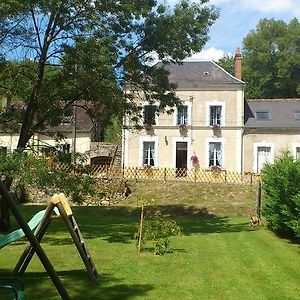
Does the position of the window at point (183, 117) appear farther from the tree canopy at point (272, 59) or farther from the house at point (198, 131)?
the tree canopy at point (272, 59)

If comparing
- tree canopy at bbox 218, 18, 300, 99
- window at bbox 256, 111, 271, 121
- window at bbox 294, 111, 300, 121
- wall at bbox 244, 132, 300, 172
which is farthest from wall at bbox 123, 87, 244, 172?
tree canopy at bbox 218, 18, 300, 99

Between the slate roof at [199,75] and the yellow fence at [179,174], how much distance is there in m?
5.61

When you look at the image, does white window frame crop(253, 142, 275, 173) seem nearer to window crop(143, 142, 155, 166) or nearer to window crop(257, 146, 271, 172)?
window crop(257, 146, 271, 172)

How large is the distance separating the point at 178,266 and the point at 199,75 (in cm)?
2439

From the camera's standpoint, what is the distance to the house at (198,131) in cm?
3112

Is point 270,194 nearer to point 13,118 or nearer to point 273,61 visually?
point 13,118

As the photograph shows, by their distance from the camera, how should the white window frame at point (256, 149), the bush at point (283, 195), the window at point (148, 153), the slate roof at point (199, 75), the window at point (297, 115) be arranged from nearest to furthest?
the bush at point (283, 195) → the white window frame at point (256, 149) → the slate roof at point (199, 75) → the window at point (148, 153) → the window at point (297, 115)

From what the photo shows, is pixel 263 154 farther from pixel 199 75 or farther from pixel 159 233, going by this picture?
pixel 159 233

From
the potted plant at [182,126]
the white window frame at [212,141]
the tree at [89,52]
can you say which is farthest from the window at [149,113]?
the white window frame at [212,141]

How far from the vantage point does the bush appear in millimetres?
11959

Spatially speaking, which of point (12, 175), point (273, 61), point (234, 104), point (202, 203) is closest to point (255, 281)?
point (12, 175)

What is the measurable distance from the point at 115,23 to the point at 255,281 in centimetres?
887

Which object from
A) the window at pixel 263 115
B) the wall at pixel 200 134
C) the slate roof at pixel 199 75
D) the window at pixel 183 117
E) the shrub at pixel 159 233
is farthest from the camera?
the window at pixel 263 115

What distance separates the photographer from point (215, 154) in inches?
1233
